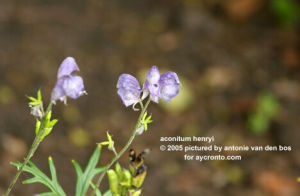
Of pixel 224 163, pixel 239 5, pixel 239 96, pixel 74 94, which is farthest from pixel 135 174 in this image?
pixel 239 5

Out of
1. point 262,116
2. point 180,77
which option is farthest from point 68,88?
point 180,77

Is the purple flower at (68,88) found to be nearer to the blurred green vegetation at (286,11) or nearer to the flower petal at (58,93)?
the flower petal at (58,93)

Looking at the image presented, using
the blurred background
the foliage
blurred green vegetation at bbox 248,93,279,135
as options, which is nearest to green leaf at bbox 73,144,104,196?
the foliage

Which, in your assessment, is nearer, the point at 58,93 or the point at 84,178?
the point at 58,93

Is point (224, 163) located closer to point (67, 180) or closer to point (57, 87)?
point (67, 180)

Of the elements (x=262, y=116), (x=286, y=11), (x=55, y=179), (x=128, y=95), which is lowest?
(x=55, y=179)

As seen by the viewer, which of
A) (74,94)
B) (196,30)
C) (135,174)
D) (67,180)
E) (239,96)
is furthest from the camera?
(196,30)

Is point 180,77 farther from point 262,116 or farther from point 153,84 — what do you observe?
point 153,84
